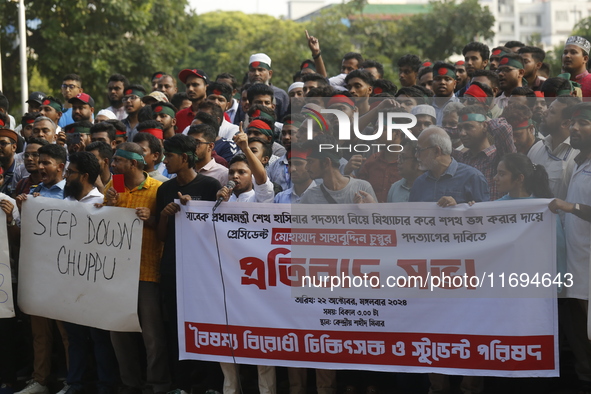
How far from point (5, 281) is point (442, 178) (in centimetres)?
386

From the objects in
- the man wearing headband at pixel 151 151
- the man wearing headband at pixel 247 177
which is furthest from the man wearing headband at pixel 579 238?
the man wearing headband at pixel 151 151

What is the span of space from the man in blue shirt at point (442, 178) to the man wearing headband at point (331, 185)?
1.29ft

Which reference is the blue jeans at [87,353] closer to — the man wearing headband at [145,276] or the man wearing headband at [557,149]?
the man wearing headband at [145,276]

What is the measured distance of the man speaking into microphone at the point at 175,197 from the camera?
6988mm

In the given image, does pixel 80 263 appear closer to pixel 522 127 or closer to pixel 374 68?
pixel 522 127

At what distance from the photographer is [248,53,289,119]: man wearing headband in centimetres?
1095

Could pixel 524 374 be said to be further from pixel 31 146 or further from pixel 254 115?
pixel 31 146

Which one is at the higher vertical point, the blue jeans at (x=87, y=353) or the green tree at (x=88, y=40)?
the green tree at (x=88, y=40)

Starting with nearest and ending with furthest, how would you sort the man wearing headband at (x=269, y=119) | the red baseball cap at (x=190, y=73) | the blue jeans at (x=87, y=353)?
1. the blue jeans at (x=87, y=353)
2. the man wearing headband at (x=269, y=119)
3. the red baseball cap at (x=190, y=73)

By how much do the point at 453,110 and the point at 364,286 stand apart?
7.22ft

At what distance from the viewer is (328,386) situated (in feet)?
22.1

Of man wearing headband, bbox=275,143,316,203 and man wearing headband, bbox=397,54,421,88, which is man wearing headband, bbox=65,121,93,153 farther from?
man wearing headband, bbox=397,54,421,88

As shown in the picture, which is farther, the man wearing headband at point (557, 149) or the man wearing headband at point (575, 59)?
the man wearing headband at point (575, 59)

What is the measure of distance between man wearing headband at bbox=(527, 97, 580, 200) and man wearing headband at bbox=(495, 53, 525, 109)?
210 cm
